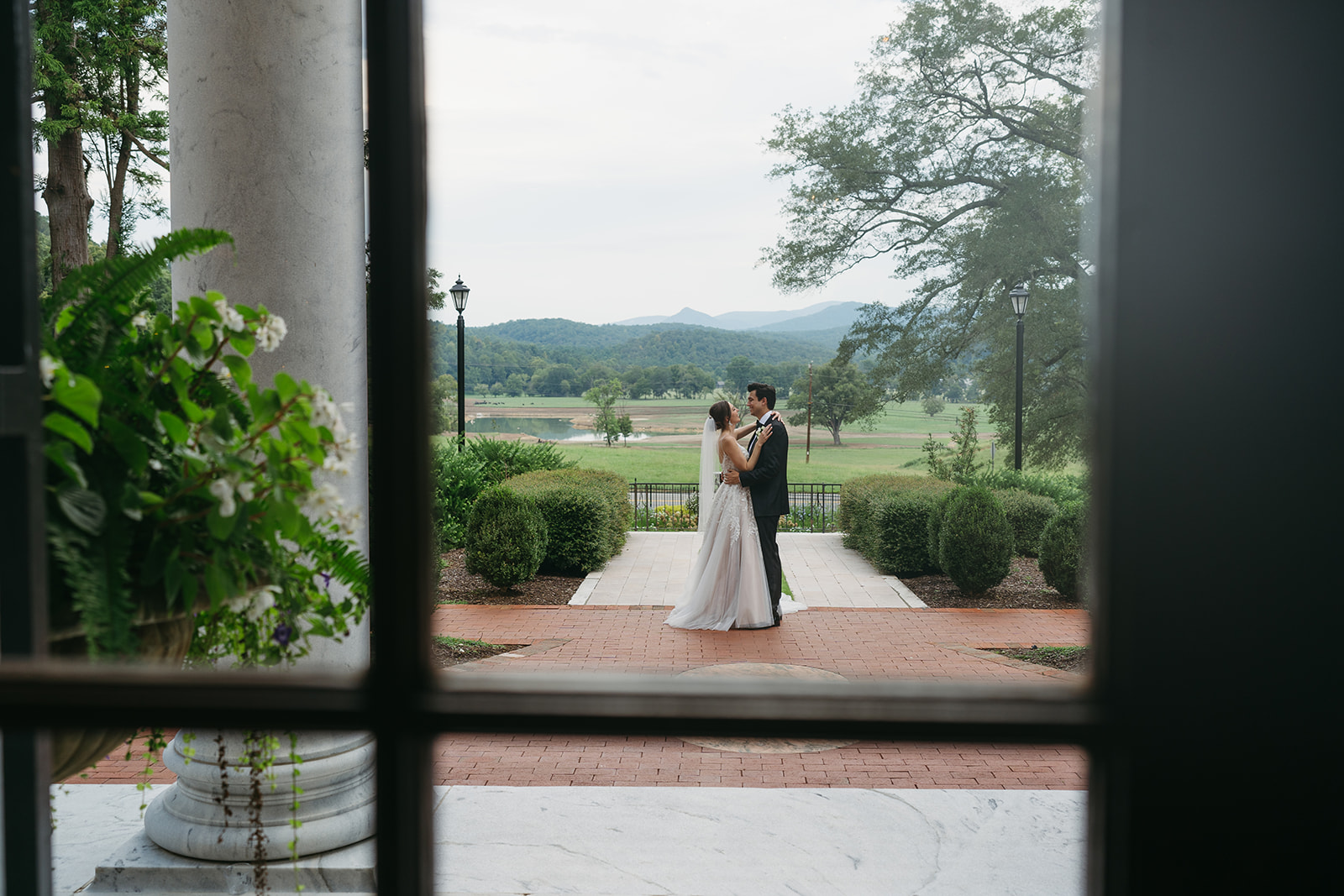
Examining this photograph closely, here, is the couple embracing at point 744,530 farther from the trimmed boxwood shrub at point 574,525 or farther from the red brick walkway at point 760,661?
the trimmed boxwood shrub at point 574,525

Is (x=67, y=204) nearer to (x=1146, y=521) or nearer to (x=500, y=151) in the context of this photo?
(x=500, y=151)

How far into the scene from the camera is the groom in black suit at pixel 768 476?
25.8 feet

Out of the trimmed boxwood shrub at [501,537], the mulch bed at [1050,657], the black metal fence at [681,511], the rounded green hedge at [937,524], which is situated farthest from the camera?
the black metal fence at [681,511]

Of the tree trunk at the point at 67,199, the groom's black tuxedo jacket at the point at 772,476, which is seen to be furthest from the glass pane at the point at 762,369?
the tree trunk at the point at 67,199

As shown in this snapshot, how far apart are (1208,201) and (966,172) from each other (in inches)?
718

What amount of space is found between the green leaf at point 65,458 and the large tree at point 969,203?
55.3ft

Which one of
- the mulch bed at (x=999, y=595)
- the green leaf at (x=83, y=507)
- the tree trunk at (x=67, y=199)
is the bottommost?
the mulch bed at (x=999, y=595)

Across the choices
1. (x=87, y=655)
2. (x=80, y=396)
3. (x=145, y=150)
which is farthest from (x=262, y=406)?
(x=145, y=150)

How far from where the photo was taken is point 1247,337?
2.06 feet

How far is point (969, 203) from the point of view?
17.6 meters

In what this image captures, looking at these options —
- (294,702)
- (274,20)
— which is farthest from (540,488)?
(294,702)

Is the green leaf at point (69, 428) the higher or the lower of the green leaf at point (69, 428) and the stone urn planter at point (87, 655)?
the higher

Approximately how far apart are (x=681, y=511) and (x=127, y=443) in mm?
14914

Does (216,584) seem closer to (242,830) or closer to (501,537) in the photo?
(242,830)
